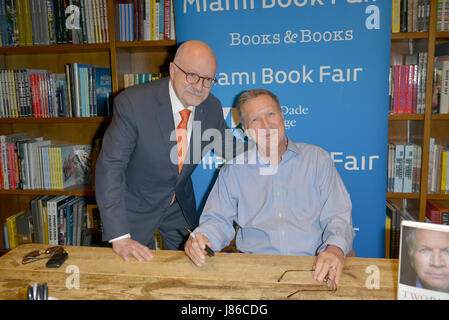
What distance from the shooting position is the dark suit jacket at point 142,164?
5.11 ft

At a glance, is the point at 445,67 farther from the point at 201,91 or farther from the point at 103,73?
the point at 103,73

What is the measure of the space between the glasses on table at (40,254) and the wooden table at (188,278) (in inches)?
1.0

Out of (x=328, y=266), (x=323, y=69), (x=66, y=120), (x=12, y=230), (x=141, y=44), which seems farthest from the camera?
(x=12, y=230)

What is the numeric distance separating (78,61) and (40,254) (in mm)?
2030

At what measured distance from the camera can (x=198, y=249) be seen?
124 centimetres

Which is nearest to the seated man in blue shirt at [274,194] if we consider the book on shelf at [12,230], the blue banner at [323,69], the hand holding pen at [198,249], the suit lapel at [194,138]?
the hand holding pen at [198,249]

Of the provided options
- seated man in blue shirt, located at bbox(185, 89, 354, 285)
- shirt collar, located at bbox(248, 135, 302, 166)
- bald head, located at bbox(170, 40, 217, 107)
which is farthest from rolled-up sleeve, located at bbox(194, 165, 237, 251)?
bald head, located at bbox(170, 40, 217, 107)

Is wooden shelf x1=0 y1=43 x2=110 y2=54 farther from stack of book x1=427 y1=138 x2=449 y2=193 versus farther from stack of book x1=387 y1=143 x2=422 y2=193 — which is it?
stack of book x1=427 y1=138 x2=449 y2=193

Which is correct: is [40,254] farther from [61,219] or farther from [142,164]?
[61,219]

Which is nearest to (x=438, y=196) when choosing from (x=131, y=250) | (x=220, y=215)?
(x=220, y=215)

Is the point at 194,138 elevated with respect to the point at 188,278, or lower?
elevated

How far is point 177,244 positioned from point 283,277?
1028mm
